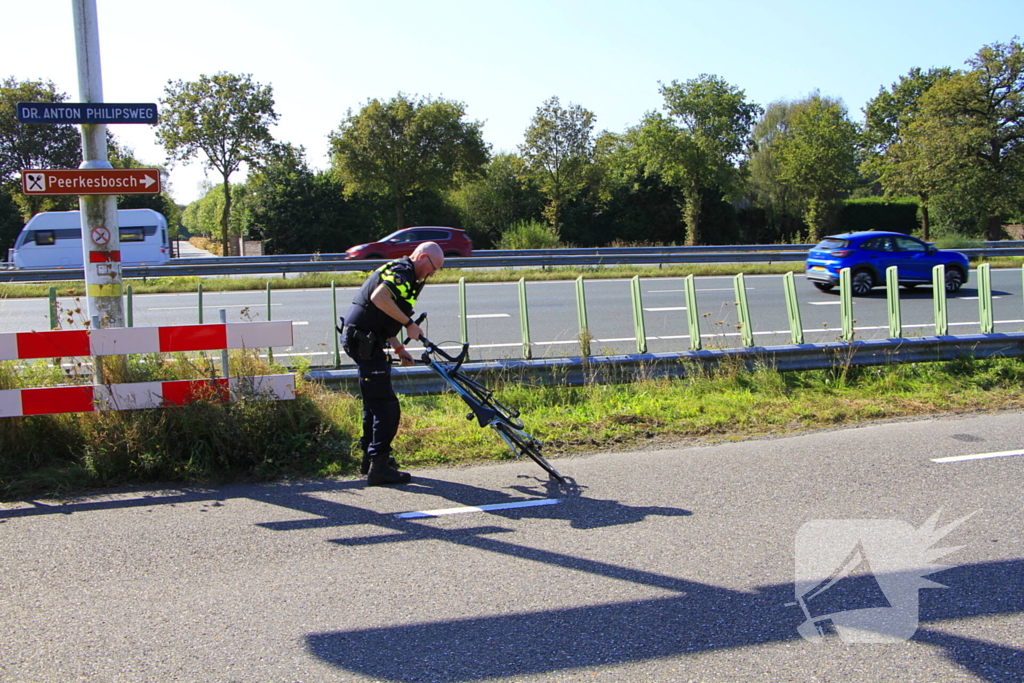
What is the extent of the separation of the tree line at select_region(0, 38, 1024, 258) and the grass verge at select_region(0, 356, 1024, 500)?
67.6ft

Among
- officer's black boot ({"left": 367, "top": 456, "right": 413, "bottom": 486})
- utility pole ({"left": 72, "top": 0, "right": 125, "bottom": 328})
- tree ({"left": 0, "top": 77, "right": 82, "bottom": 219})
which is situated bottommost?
officer's black boot ({"left": 367, "top": 456, "right": 413, "bottom": 486})

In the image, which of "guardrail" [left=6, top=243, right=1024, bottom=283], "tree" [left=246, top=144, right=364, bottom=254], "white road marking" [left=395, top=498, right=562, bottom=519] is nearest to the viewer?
"white road marking" [left=395, top=498, right=562, bottom=519]

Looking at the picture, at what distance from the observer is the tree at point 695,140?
1754 inches

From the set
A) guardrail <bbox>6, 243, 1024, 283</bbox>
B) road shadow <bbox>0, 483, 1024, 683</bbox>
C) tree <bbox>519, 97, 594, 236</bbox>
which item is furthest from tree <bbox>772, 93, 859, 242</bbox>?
road shadow <bbox>0, 483, 1024, 683</bbox>

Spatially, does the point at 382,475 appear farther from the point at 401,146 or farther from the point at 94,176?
the point at 401,146

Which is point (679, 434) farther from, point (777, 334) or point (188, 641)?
point (777, 334)

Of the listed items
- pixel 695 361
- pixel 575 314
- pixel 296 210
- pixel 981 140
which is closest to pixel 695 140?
pixel 981 140

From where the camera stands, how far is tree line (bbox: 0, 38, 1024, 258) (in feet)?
124

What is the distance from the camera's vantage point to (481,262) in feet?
75.6

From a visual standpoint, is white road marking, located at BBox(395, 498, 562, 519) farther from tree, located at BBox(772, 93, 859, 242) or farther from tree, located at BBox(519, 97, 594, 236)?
tree, located at BBox(772, 93, 859, 242)

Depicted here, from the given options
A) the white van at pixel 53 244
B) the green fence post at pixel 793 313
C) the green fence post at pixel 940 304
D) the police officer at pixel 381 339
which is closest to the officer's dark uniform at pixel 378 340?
the police officer at pixel 381 339

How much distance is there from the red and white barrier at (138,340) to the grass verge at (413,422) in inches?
10.7

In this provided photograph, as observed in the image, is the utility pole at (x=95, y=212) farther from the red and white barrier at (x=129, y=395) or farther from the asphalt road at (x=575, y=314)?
the asphalt road at (x=575, y=314)

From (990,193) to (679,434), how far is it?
124 ft
